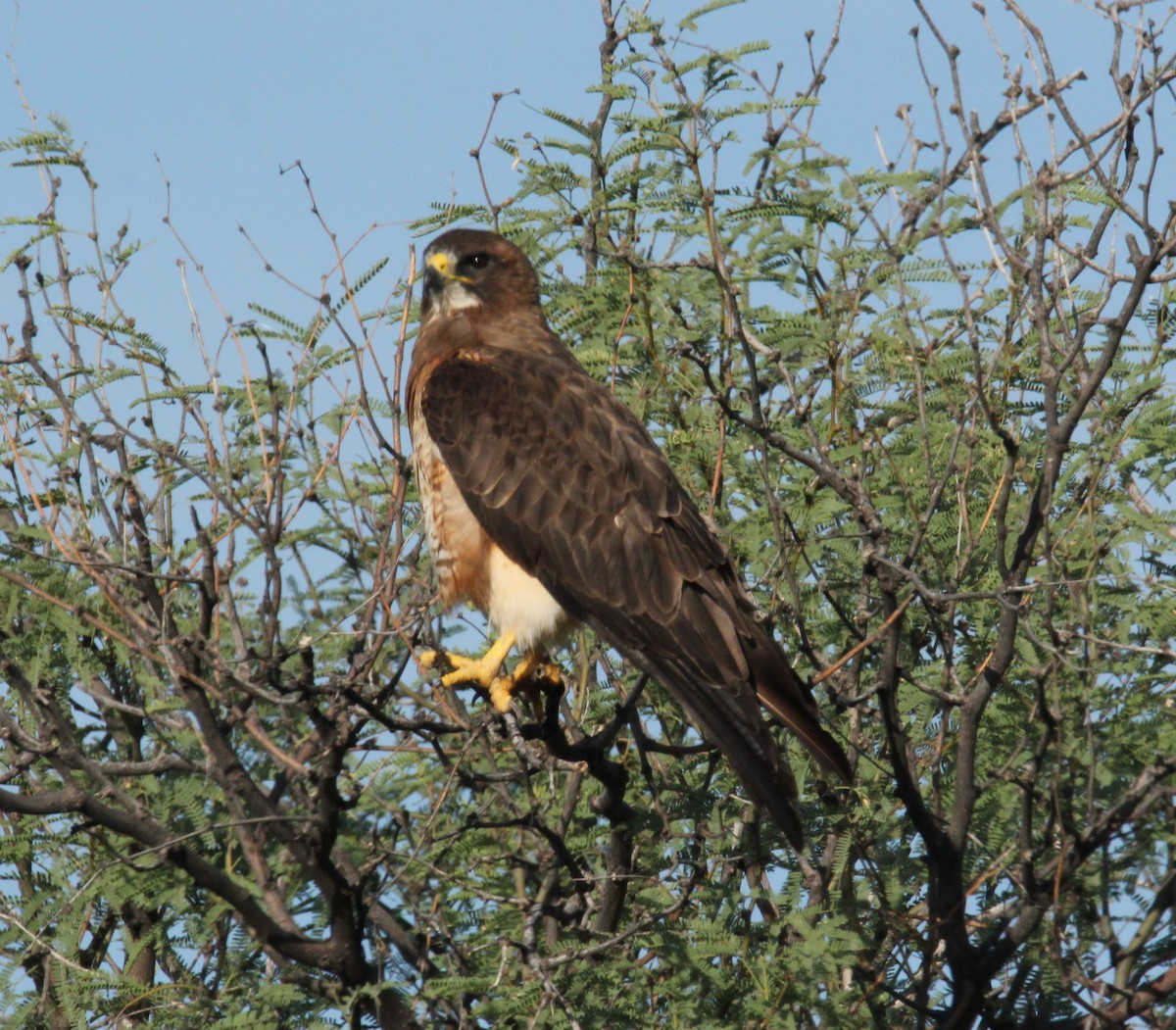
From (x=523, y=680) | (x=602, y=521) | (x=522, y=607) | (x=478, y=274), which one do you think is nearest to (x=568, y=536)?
(x=602, y=521)

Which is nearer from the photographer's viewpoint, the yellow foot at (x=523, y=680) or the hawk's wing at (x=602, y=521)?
the hawk's wing at (x=602, y=521)

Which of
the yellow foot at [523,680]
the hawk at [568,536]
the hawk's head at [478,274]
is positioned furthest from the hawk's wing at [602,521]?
the hawk's head at [478,274]

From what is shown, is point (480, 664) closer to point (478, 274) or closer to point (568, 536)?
point (568, 536)

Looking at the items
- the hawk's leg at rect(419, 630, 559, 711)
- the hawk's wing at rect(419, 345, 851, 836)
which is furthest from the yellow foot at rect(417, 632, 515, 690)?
the hawk's wing at rect(419, 345, 851, 836)

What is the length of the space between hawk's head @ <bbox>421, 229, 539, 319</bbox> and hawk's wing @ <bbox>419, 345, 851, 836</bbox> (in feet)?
1.29

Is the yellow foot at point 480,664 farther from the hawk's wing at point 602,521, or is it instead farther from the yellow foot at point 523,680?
the hawk's wing at point 602,521

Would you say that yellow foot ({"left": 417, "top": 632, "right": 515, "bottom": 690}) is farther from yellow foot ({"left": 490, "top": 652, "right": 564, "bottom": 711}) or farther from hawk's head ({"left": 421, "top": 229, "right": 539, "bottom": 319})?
hawk's head ({"left": 421, "top": 229, "right": 539, "bottom": 319})

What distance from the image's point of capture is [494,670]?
516cm

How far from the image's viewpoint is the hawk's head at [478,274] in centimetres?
604

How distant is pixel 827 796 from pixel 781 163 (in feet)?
7.19

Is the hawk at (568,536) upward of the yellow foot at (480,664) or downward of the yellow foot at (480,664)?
upward

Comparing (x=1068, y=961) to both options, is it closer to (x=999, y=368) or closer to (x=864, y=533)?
(x=864, y=533)

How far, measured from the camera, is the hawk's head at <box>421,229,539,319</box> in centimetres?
604

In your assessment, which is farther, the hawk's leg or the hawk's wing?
the hawk's leg
